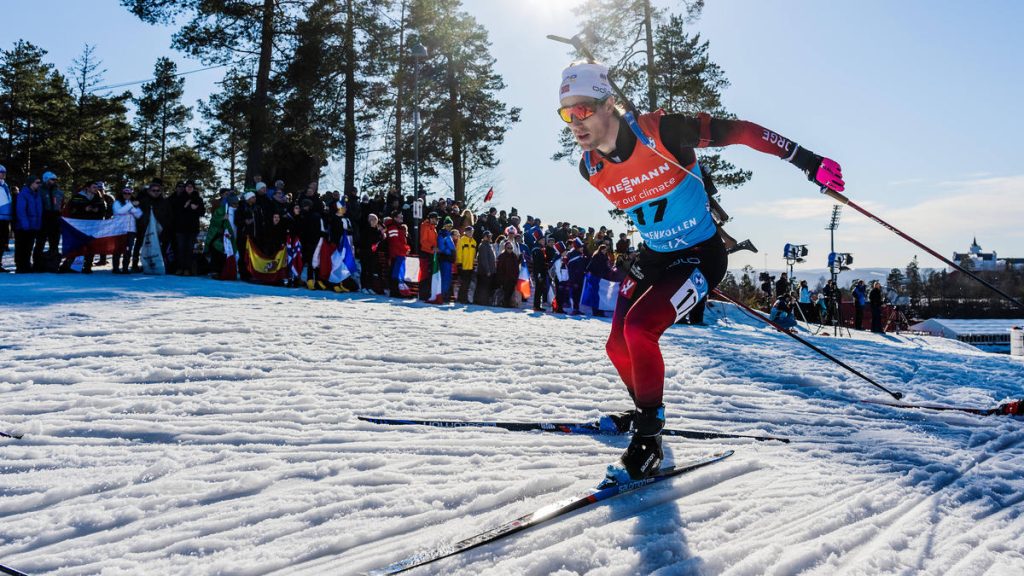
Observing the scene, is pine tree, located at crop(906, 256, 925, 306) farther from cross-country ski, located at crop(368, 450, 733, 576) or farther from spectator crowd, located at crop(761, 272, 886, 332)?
cross-country ski, located at crop(368, 450, 733, 576)

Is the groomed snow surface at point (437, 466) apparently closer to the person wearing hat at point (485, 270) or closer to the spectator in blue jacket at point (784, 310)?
the person wearing hat at point (485, 270)

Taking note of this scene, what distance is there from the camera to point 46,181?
1154 cm

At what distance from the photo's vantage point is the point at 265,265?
12.9 meters

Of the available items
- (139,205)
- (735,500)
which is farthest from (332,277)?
(735,500)

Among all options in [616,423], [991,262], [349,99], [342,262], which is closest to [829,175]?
[616,423]

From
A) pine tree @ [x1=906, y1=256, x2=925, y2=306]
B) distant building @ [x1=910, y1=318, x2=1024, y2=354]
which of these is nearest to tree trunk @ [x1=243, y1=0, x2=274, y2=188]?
distant building @ [x1=910, y1=318, x2=1024, y2=354]

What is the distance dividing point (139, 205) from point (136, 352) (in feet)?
27.2

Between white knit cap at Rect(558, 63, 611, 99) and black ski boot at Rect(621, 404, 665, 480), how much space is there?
5.62ft

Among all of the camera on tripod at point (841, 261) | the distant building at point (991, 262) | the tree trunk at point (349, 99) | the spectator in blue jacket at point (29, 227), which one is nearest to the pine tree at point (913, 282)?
the distant building at point (991, 262)

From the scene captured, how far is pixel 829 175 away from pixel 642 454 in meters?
1.95

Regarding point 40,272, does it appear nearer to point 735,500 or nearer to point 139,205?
point 139,205

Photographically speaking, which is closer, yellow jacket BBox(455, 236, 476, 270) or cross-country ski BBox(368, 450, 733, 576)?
cross-country ski BBox(368, 450, 733, 576)

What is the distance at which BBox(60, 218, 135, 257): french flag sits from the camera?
11.9 m

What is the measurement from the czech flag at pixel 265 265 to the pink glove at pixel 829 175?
11033 millimetres
